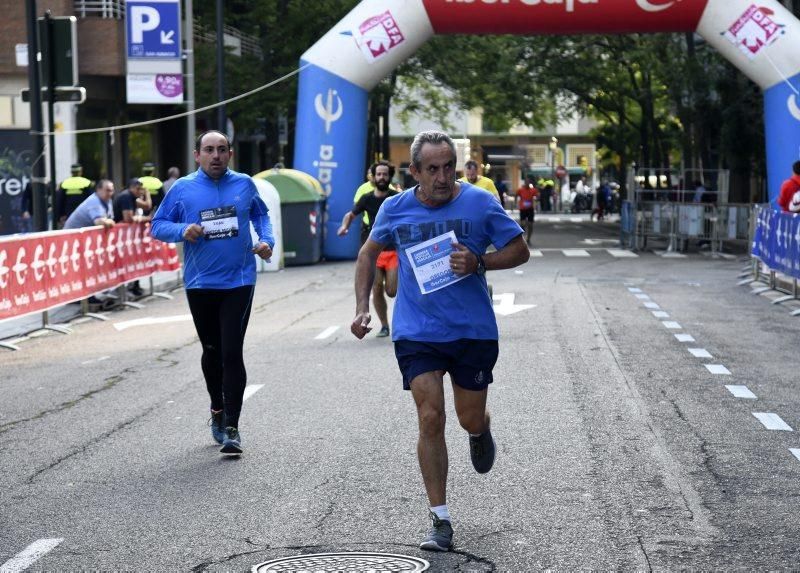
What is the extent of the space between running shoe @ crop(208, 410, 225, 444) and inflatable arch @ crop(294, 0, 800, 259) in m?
20.1

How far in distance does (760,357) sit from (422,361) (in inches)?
299

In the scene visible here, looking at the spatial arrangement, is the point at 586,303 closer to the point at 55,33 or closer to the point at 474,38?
the point at 55,33

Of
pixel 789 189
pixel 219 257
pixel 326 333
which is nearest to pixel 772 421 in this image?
pixel 219 257

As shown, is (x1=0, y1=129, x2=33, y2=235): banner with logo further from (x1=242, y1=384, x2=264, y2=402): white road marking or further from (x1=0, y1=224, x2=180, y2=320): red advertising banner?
(x1=242, y1=384, x2=264, y2=402): white road marking

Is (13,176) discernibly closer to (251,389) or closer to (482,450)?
(251,389)

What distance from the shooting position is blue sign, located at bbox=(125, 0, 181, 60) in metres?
29.3

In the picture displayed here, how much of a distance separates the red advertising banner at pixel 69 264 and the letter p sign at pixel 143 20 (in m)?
8.62

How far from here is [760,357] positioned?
1330 cm

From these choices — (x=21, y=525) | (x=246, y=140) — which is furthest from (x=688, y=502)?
(x=246, y=140)

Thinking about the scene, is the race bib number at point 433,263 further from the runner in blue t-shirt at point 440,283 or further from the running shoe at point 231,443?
the running shoe at point 231,443

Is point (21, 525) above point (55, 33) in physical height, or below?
below

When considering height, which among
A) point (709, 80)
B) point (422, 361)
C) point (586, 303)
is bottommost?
point (586, 303)

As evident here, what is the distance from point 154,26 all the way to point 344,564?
24.8 meters

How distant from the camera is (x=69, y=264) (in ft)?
56.7
